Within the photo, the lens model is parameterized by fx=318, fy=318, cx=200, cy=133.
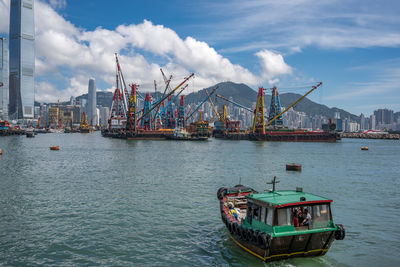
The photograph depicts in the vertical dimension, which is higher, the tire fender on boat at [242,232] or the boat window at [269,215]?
the boat window at [269,215]

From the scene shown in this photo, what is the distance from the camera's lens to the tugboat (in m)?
14.1

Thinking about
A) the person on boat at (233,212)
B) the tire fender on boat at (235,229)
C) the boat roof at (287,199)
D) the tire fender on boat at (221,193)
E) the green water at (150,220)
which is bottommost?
the green water at (150,220)

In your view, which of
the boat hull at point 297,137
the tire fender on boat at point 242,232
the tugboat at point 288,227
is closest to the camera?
the tugboat at point 288,227

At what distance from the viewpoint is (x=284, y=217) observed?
46.8ft

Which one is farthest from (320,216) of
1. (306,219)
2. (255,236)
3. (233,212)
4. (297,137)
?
(297,137)

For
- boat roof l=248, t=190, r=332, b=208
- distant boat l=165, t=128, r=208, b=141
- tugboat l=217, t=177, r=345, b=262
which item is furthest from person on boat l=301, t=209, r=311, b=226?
distant boat l=165, t=128, r=208, b=141

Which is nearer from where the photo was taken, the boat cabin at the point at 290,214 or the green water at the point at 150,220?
the boat cabin at the point at 290,214

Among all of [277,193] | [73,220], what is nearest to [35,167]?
[73,220]

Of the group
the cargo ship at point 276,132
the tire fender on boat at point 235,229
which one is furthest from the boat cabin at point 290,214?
the cargo ship at point 276,132

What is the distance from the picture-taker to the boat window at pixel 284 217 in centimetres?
1418

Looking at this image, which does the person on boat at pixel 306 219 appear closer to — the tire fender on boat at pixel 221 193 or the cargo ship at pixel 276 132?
the tire fender on boat at pixel 221 193

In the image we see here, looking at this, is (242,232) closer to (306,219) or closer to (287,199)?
(287,199)

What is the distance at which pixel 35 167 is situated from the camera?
47906mm

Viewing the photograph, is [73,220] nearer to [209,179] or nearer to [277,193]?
[277,193]
